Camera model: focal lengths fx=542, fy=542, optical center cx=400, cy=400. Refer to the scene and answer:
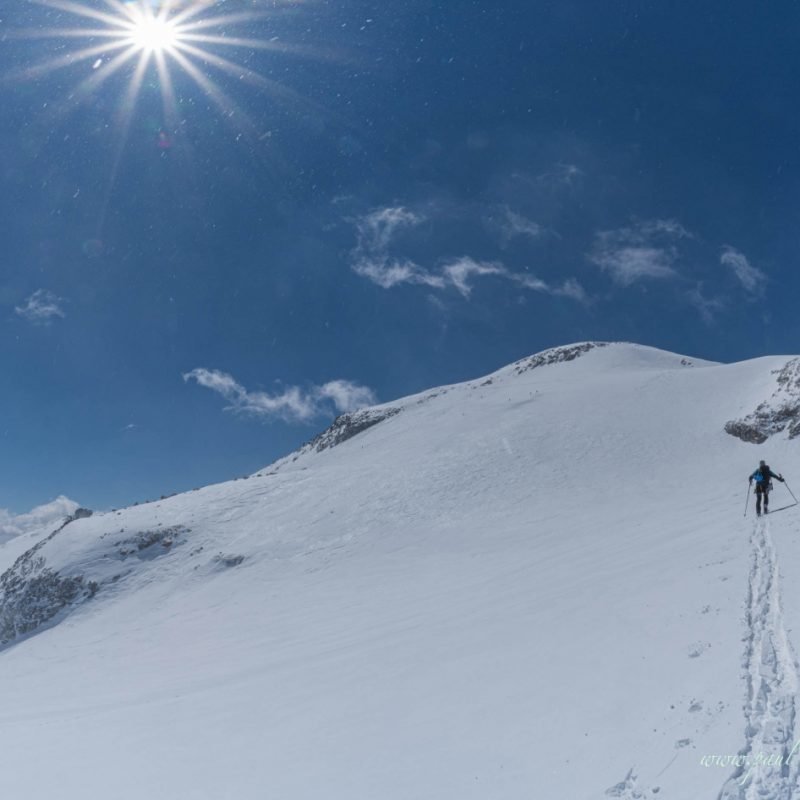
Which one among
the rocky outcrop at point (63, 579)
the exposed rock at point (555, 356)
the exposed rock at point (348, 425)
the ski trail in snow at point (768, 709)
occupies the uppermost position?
the exposed rock at point (555, 356)

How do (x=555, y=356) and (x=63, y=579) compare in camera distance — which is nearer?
(x=63, y=579)

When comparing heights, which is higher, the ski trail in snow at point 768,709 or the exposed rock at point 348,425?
the exposed rock at point 348,425

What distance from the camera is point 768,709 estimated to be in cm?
621

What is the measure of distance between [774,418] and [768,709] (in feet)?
95.2

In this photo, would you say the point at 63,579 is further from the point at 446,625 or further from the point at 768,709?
the point at 768,709

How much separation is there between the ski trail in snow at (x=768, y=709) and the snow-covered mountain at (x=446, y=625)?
0.11ft

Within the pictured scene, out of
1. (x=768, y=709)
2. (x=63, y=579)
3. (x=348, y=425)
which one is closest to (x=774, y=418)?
(x=768, y=709)

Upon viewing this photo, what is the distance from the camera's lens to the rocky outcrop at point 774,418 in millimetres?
29203

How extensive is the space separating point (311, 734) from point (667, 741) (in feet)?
18.7

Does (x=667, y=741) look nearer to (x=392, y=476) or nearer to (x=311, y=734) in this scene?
(x=311, y=734)

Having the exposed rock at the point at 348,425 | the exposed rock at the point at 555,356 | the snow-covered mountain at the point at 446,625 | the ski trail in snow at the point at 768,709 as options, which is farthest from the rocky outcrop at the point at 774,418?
the exposed rock at the point at 555,356

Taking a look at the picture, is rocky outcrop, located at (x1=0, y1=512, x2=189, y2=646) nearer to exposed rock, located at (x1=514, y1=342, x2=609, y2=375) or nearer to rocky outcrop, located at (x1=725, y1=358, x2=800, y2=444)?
rocky outcrop, located at (x1=725, y1=358, x2=800, y2=444)

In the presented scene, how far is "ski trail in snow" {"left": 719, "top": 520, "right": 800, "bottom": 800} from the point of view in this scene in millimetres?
5207

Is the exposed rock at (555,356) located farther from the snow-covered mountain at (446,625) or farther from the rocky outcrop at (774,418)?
the rocky outcrop at (774,418)
